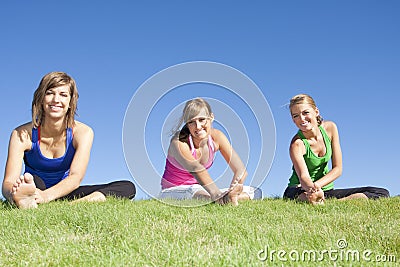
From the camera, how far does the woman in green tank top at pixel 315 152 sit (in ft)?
24.6

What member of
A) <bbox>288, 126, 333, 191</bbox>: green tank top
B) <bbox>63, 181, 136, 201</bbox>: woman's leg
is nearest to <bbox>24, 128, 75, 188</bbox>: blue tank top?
<bbox>63, 181, 136, 201</bbox>: woman's leg

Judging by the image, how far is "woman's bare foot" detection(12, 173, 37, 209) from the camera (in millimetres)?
5673

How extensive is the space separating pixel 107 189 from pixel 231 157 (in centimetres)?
193

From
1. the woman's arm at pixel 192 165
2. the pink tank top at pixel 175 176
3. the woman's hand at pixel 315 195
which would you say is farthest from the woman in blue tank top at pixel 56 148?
the woman's hand at pixel 315 195

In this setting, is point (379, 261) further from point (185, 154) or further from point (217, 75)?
point (185, 154)

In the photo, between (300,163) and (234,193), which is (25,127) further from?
(300,163)

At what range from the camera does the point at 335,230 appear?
14.2ft

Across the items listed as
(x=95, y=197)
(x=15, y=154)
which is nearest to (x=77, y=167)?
(x=95, y=197)

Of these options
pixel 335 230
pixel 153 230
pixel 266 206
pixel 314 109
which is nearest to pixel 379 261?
pixel 335 230

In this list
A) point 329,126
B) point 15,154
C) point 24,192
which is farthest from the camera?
point 329,126

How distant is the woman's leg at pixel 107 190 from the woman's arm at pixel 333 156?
2.78 meters

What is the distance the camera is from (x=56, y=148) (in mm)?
6984

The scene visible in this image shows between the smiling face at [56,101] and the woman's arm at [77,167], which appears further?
the smiling face at [56,101]

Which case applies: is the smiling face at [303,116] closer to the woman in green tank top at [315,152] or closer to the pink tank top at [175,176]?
the woman in green tank top at [315,152]
